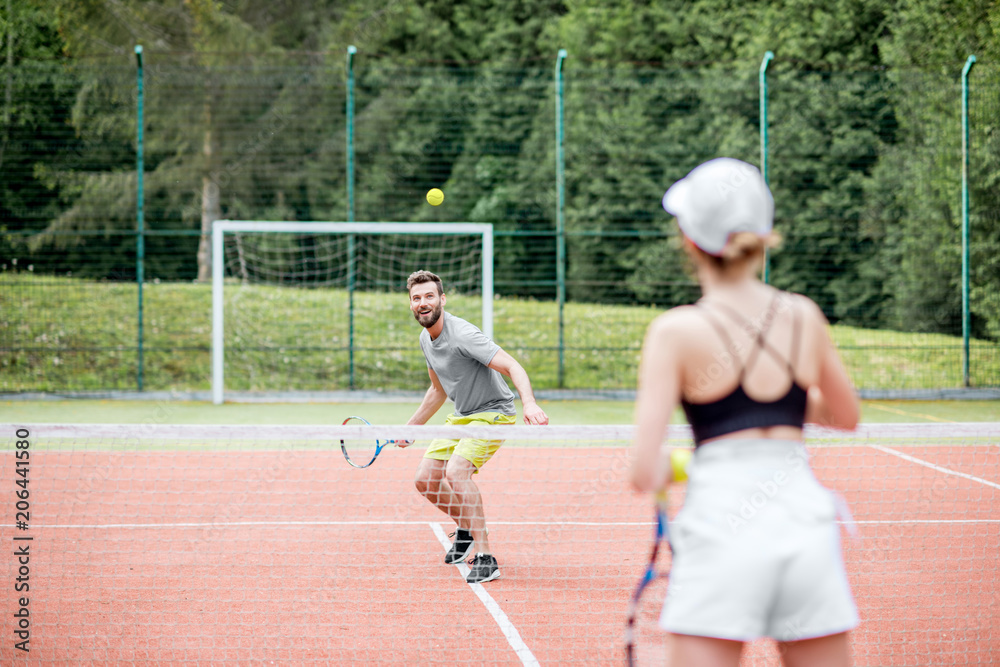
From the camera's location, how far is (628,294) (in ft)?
66.2

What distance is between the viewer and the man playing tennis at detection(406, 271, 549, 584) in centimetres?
565

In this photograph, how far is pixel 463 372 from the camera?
586cm

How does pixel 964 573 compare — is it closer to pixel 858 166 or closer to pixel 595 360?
pixel 595 360

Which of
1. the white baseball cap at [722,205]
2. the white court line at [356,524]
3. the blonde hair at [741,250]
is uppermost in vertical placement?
the white baseball cap at [722,205]

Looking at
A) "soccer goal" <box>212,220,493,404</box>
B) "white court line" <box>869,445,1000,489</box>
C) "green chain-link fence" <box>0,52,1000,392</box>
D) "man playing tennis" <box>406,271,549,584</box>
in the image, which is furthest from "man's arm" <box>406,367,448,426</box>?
"soccer goal" <box>212,220,493,404</box>

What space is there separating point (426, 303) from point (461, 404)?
70 centimetres

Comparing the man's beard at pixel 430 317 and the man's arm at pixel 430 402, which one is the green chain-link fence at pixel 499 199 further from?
the man's beard at pixel 430 317

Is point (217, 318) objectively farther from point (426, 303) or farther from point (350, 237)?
point (426, 303)

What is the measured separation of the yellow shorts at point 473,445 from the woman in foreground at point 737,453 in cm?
353

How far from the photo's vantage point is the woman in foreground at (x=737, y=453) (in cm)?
202

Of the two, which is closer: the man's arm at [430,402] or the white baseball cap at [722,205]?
the white baseball cap at [722,205]

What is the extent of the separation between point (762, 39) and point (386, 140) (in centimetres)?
1276

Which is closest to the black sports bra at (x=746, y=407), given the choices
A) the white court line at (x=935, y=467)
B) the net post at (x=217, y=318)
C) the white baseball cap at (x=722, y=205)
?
the white baseball cap at (x=722, y=205)

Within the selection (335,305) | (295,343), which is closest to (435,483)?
(335,305)
